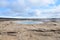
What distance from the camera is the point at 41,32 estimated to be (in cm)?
2430

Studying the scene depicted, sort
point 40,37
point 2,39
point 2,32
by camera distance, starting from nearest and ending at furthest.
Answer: point 2,39 → point 40,37 → point 2,32

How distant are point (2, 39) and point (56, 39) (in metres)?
7.22

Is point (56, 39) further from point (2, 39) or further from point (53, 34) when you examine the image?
point (2, 39)

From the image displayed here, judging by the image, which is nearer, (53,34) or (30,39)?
(30,39)

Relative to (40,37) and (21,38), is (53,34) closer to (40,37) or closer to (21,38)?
→ (40,37)

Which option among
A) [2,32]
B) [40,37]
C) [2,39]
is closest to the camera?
[2,39]

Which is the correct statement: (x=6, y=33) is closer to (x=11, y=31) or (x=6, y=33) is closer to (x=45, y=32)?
(x=11, y=31)

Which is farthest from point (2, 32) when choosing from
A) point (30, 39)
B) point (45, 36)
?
point (45, 36)

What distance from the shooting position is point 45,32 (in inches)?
955

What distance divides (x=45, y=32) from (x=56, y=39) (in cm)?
339

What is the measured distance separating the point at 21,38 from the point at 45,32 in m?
4.90

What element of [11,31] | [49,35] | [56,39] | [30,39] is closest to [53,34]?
[49,35]

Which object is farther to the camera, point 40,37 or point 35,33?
point 35,33

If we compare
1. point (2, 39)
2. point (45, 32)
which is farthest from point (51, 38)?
point (2, 39)
